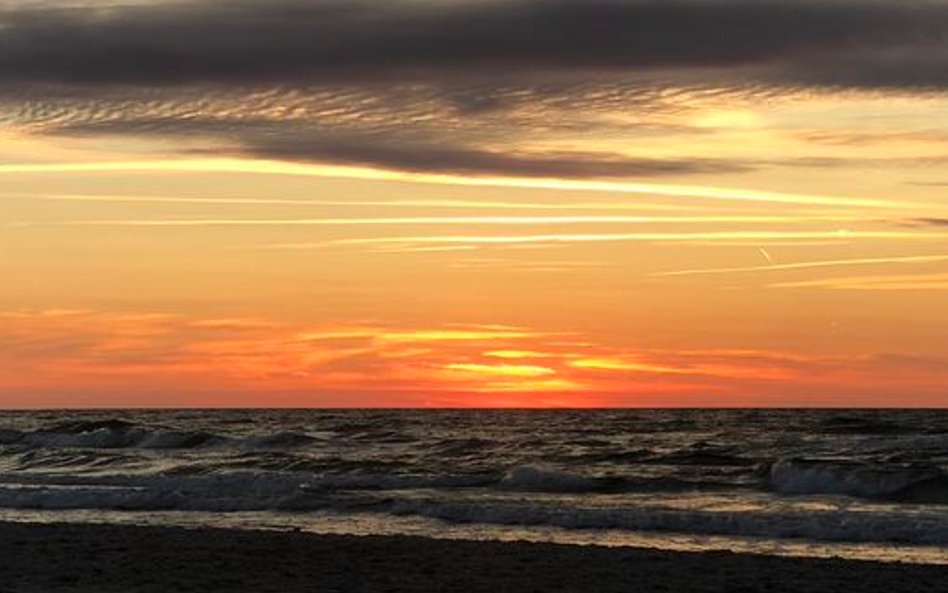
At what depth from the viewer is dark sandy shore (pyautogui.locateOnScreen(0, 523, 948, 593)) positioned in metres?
15.7

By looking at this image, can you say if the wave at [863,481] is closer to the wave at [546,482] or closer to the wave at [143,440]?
the wave at [546,482]

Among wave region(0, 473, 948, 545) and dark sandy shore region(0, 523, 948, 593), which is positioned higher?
dark sandy shore region(0, 523, 948, 593)

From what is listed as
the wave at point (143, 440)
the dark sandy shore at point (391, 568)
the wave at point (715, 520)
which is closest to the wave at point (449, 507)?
the wave at point (715, 520)

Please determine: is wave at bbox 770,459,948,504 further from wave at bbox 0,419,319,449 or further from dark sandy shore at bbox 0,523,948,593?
wave at bbox 0,419,319,449

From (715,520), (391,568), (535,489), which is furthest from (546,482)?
(391,568)

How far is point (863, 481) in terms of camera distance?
102 ft

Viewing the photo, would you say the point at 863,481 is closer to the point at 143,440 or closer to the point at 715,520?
the point at 715,520

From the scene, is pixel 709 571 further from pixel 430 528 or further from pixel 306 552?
pixel 430 528

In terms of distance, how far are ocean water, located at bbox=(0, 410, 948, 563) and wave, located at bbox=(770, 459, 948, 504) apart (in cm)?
6

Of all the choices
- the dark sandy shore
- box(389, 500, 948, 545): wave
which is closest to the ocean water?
box(389, 500, 948, 545): wave

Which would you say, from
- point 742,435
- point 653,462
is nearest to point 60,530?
point 653,462

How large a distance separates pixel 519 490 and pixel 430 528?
27.5 feet

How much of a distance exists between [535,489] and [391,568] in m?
14.8

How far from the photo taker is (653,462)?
133 ft
